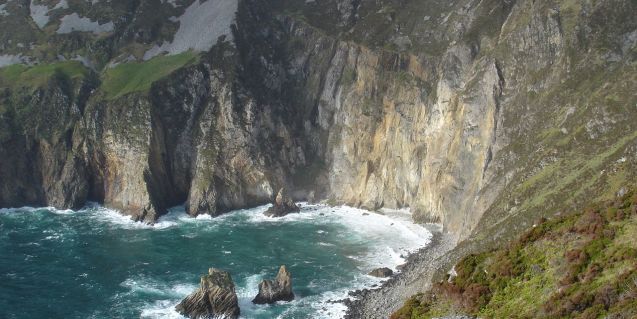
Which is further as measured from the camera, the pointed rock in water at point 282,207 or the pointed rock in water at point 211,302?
the pointed rock in water at point 282,207

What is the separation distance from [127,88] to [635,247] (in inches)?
4264

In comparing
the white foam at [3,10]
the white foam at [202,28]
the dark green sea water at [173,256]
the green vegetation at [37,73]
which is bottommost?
the dark green sea water at [173,256]

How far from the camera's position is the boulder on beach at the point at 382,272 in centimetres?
7944

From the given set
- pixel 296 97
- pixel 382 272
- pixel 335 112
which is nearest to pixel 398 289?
pixel 382 272

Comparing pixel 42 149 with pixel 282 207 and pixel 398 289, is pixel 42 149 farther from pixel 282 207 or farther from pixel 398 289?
pixel 398 289

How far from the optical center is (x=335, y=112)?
12156 cm

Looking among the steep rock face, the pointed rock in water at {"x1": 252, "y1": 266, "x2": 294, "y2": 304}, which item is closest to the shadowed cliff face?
the steep rock face

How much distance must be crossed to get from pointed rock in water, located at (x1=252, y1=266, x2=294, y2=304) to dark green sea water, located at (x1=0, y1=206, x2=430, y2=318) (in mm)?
1103

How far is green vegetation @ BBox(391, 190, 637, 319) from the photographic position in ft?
88.7

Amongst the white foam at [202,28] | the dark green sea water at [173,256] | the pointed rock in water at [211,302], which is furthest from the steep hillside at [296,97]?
the pointed rock in water at [211,302]

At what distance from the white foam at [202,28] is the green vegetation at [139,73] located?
293 centimetres

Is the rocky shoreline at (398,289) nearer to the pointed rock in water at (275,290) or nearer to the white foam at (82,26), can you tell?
the pointed rock in water at (275,290)

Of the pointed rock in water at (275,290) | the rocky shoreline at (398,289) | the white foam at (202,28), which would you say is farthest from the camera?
the white foam at (202,28)

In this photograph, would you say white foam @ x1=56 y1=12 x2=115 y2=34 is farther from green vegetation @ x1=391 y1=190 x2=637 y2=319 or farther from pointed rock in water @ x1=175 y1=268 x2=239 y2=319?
green vegetation @ x1=391 y1=190 x2=637 y2=319
